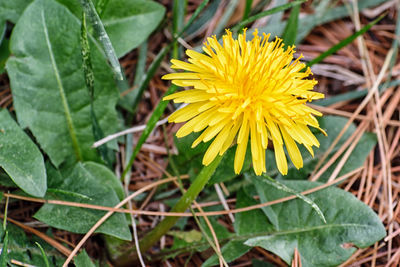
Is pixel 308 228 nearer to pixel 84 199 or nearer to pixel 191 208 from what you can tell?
pixel 191 208

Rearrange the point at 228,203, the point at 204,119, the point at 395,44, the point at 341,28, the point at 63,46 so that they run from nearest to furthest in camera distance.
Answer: the point at 204,119, the point at 63,46, the point at 228,203, the point at 395,44, the point at 341,28

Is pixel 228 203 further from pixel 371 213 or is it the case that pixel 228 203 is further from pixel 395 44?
pixel 395 44

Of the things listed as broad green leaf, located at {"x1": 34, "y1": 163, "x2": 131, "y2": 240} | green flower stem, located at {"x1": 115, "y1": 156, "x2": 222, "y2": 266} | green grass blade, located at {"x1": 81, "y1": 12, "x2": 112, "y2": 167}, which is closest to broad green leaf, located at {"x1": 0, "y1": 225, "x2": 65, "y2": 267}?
broad green leaf, located at {"x1": 34, "y1": 163, "x2": 131, "y2": 240}

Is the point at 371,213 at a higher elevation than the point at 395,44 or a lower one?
lower

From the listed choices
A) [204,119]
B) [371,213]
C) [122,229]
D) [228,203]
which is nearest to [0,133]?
[122,229]

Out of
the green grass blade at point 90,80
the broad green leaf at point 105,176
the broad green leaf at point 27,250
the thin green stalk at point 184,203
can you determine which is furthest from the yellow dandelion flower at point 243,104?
the broad green leaf at point 27,250

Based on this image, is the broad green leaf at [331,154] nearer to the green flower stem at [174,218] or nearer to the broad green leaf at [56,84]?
the green flower stem at [174,218]
